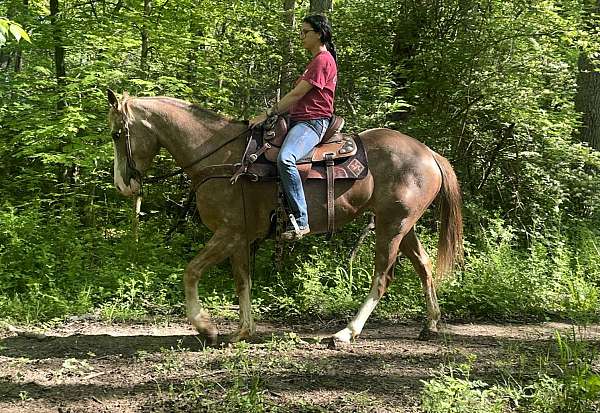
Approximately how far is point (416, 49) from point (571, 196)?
3737 mm

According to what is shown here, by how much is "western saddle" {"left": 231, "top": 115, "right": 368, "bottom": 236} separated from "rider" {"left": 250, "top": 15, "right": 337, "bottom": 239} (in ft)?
0.36

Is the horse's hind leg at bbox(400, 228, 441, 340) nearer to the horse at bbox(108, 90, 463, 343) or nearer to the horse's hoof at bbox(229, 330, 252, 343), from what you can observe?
the horse at bbox(108, 90, 463, 343)

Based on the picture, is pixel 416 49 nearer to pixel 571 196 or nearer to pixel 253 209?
pixel 571 196

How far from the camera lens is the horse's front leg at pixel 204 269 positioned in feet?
18.7

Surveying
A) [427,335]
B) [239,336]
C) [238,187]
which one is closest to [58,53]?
[238,187]

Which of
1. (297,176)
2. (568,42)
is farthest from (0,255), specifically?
(568,42)

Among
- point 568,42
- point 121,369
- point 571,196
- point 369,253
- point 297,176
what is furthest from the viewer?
point 571,196

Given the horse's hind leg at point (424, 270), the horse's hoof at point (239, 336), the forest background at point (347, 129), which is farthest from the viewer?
the forest background at point (347, 129)

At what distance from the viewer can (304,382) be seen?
4.71 meters

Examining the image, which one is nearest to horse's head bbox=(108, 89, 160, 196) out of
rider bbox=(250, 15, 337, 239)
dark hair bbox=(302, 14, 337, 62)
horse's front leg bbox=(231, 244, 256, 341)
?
rider bbox=(250, 15, 337, 239)

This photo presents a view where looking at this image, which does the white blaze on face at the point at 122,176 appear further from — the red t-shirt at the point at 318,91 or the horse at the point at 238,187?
the red t-shirt at the point at 318,91

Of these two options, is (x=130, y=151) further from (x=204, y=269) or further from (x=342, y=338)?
(x=342, y=338)

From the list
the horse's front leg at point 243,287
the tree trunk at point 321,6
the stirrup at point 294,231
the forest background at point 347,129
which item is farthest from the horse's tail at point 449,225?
the tree trunk at point 321,6

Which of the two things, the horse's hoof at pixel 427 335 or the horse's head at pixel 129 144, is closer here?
the horse's head at pixel 129 144
